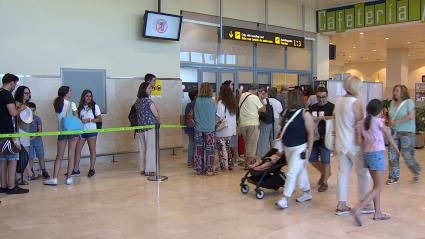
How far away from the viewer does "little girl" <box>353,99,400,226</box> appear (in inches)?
169

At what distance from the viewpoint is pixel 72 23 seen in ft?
25.8

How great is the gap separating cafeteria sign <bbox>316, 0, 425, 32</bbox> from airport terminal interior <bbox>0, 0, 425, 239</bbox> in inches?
1.0

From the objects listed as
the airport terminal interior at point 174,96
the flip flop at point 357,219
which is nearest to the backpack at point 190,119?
the airport terminal interior at point 174,96

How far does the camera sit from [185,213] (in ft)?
15.8

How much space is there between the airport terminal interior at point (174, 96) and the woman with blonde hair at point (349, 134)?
7cm

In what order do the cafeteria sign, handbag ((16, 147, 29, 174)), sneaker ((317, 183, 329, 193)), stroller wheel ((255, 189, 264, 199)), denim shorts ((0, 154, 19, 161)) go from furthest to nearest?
the cafeteria sign, handbag ((16, 147, 29, 174)), sneaker ((317, 183, 329, 193)), denim shorts ((0, 154, 19, 161)), stroller wheel ((255, 189, 264, 199))

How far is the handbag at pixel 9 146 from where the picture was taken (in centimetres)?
544

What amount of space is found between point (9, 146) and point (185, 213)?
239cm

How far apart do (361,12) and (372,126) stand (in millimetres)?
8320

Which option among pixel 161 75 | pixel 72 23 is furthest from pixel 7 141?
pixel 161 75

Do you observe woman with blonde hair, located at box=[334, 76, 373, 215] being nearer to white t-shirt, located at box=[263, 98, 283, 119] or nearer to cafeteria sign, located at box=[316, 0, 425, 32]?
white t-shirt, located at box=[263, 98, 283, 119]

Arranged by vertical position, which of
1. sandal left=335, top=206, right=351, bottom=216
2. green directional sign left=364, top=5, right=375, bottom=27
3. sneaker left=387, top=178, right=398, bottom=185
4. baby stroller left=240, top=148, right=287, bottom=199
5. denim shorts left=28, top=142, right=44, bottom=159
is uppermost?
green directional sign left=364, top=5, right=375, bottom=27

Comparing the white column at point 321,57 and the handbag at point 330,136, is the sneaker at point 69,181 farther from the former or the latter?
the white column at point 321,57

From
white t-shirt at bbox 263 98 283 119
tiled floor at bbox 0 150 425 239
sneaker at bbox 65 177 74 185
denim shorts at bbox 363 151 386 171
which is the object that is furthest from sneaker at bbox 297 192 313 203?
sneaker at bbox 65 177 74 185
